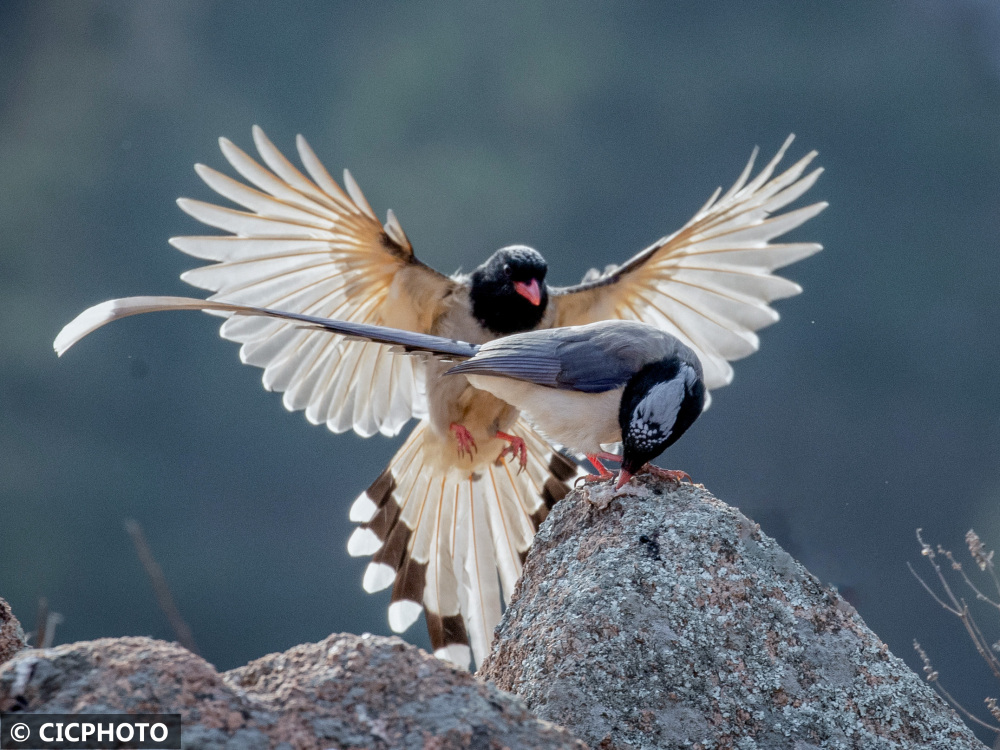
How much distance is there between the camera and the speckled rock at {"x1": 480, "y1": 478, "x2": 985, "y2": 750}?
1.62 meters

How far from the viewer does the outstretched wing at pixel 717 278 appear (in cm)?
365

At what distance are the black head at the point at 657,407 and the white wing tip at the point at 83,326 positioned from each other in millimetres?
1212

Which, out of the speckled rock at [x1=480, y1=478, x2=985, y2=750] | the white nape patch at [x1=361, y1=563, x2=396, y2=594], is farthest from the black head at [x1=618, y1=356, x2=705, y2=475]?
the white nape patch at [x1=361, y1=563, x2=396, y2=594]

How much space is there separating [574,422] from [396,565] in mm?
1487

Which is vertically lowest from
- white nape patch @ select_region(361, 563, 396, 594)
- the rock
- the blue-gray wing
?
white nape patch @ select_region(361, 563, 396, 594)

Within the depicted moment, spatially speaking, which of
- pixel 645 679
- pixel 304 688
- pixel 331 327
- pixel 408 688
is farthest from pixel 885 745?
pixel 331 327

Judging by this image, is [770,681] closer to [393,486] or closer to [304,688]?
[304,688]

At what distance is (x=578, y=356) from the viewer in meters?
2.60

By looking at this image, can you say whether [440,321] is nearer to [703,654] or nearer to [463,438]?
Answer: [463,438]

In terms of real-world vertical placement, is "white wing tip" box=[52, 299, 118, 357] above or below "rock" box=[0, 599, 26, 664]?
above

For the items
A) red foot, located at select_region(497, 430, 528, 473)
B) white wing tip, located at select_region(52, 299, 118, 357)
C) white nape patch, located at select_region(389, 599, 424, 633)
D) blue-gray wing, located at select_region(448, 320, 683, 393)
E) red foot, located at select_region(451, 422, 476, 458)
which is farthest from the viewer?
red foot, located at select_region(451, 422, 476, 458)

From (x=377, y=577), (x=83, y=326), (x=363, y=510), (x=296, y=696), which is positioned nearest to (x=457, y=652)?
(x=377, y=577)

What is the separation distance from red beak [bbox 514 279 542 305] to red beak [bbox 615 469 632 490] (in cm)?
157

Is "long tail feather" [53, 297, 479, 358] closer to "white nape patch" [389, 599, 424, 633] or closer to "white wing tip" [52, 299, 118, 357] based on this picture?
"white wing tip" [52, 299, 118, 357]
